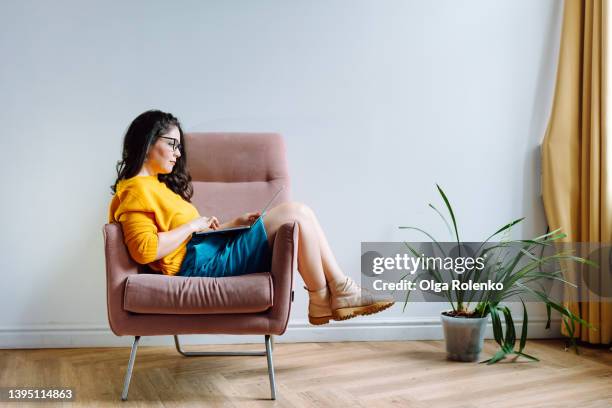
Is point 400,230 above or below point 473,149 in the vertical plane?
below

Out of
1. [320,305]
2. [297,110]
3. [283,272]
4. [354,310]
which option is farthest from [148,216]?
[297,110]

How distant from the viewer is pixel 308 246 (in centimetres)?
211

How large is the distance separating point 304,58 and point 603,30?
1.24 meters

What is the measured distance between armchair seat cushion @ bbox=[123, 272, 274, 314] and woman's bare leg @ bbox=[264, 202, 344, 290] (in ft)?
0.68

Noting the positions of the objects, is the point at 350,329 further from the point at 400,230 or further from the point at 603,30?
the point at 603,30

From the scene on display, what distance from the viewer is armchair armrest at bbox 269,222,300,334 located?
1967 millimetres

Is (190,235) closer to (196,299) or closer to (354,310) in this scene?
(196,299)

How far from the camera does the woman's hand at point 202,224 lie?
213 cm

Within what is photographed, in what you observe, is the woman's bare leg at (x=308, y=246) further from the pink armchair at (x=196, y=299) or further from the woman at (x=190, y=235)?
the pink armchair at (x=196, y=299)

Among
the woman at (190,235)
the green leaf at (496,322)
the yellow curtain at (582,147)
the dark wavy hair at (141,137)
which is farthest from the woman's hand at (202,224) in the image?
the yellow curtain at (582,147)

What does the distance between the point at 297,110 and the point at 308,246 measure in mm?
907

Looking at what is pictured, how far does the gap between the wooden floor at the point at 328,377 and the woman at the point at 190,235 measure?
0.27m

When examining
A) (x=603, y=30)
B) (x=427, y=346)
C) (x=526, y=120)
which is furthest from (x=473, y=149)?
(x=427, y=346)

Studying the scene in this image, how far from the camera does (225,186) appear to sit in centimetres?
251
